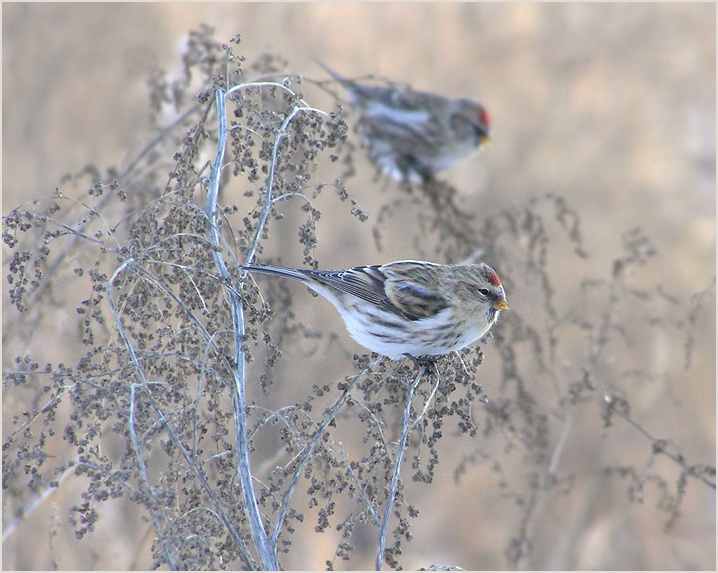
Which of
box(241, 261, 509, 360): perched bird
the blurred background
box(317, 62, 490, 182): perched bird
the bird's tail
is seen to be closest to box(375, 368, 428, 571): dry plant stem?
the bird's tail

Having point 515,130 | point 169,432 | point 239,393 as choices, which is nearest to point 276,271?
point 239,393

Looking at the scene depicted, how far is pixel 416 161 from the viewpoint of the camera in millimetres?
5773

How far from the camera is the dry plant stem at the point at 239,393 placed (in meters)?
2.17

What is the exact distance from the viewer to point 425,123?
6363 mm

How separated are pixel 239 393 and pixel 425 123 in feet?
14.7

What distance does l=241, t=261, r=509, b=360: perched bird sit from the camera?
3.45 meters

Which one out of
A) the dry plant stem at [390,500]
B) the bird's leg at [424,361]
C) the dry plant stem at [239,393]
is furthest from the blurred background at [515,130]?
the dry plant stem at [390,500]

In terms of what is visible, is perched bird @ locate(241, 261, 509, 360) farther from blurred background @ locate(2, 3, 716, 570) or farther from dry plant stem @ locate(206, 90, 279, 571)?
blurred background @ locate(2, 3, 716, 570)

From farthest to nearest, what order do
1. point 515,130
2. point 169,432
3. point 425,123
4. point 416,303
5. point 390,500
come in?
1. point 515,130
2. point 425,123
3. point 416,303
4. point 390,500
5. point 169,432

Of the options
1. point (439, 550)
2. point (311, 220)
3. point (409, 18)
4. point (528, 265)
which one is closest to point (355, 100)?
point (409, 18)

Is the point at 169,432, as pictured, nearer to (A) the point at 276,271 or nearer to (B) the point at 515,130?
(A) the point at 276,271

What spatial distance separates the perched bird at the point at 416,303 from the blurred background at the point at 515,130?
3.85 ft

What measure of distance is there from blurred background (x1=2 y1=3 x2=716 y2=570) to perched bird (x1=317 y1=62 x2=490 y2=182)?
23 centimetres

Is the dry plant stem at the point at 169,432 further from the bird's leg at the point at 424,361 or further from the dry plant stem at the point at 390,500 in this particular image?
the bird's leg at the point at 424,361
